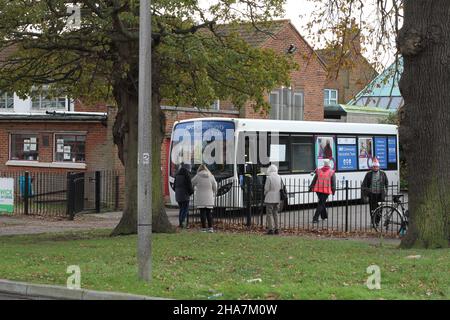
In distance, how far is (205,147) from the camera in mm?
23734

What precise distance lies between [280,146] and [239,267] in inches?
532

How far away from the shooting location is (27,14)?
14.4m

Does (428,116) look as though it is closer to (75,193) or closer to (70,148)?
(75,193)

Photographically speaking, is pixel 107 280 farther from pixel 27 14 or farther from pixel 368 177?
pixel 368 177

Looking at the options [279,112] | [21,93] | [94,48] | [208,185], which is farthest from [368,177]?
[279,112]

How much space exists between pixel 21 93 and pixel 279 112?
58.2 ft

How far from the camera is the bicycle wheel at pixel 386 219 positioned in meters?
17.6

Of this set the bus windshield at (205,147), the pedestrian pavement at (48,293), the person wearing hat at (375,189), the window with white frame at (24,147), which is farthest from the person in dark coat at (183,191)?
the window with white frame at (24,147)

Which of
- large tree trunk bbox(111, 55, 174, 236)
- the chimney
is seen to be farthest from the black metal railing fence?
the chimney

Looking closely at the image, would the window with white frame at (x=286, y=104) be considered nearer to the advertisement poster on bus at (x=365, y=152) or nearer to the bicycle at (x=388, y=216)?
the advertisement poster on bus at (x=365, y=152)

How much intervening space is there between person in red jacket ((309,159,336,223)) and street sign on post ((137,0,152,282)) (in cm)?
1122

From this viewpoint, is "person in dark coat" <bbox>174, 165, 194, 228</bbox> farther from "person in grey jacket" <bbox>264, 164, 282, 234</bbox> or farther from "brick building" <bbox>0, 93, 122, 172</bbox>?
"brick building" <bbox>0, 93, 122, 172</bbox>

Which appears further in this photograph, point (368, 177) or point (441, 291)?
point (368, 177)

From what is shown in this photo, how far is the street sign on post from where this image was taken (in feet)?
31.8
